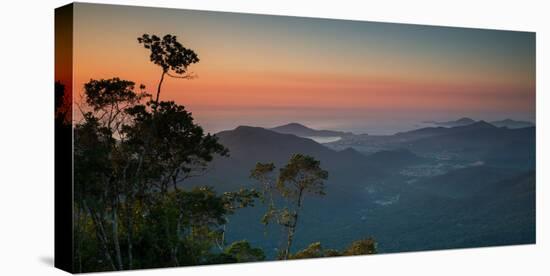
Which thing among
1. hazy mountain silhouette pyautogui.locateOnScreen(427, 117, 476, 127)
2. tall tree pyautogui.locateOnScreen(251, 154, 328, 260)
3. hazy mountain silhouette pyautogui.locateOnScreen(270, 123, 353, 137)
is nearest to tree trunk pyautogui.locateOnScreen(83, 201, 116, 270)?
tall tree pyautogui.locateOnScreen(251, 154, 328, 260)

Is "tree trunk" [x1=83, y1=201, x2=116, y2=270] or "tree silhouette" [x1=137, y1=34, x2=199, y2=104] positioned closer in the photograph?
"tree trunk" [x1=83, y1=201, x2=116, y2=270]

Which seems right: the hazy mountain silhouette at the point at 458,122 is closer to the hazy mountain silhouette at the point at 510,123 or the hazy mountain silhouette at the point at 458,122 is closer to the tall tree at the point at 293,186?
the hazy mountain silhouette at the point at 510,123

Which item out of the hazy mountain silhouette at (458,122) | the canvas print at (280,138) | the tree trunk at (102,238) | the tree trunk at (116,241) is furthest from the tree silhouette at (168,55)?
the hazy mountain silhouette at (458,122)

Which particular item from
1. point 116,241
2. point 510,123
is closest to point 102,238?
point 116,241

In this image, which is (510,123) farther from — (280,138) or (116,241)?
(116,241)

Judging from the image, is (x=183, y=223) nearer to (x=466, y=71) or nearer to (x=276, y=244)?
A: (x=276, y=244)

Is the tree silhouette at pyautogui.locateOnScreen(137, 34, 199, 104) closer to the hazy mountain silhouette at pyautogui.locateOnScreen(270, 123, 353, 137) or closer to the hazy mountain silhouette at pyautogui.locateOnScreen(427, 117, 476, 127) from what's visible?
the hazy mountain silhouette at pyautogui.locateOnScreen(270, 123, 353, 137)

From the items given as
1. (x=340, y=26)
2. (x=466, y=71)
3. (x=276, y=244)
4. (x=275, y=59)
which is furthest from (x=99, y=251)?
(x=466, y=71)
